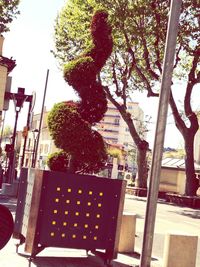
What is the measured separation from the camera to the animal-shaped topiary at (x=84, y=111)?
23.3 ft

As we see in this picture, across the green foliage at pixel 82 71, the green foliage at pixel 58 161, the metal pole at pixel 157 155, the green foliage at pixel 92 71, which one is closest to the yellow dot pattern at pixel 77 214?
the metal pole at pixel 157 155

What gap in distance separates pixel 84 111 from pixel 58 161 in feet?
3.16

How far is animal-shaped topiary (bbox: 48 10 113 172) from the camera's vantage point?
710cm

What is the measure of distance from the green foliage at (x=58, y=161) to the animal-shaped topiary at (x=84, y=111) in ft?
0.68

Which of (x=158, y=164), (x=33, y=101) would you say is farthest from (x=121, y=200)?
(x=33, y=101)

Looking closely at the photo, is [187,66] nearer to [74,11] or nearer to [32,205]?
[74,11]

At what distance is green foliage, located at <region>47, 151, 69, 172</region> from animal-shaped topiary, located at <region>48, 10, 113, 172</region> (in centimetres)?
21

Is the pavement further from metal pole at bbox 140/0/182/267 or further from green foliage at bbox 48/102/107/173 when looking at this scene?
green foliage at bbox 48/102/107/173

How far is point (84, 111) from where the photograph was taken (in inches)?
287

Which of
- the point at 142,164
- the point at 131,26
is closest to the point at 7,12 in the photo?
the point at 131,26

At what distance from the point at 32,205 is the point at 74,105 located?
6.67ft

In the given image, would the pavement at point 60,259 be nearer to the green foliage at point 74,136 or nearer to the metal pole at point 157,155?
the metal pole at point 157,155

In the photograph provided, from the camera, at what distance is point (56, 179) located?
6094 mm

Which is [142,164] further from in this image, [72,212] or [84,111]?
[72,212]
